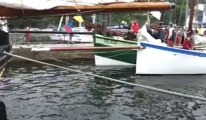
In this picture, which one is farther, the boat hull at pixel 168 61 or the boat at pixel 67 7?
the boat hull at pixel 168 61

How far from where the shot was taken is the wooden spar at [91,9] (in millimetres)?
9258

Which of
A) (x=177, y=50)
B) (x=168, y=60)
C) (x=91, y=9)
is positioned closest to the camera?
(x=91, y=9)

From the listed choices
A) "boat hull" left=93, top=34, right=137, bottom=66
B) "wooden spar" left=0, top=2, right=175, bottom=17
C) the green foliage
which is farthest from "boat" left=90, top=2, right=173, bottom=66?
"wooden spar" left=0, top=2, right=175, bottom=17

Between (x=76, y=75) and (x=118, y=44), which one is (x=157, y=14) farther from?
(x=76, y=75)

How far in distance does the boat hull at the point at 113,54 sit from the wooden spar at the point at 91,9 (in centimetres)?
1511

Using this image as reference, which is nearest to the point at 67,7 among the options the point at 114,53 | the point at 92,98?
the point at 92,98

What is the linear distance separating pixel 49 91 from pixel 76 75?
199 inches

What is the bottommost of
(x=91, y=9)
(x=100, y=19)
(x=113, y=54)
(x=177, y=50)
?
(x=113, y=54)

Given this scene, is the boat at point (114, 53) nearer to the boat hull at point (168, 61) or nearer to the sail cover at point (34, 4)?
the boat hull at point (168, 61)

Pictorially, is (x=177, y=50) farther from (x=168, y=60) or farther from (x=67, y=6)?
(x=67, y=6)

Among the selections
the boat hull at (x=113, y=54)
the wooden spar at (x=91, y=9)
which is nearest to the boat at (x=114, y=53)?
the boat hull at (x=113, y=54)

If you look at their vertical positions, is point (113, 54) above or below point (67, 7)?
below

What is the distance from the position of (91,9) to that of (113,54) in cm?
1786

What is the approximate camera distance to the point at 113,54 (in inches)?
1083
